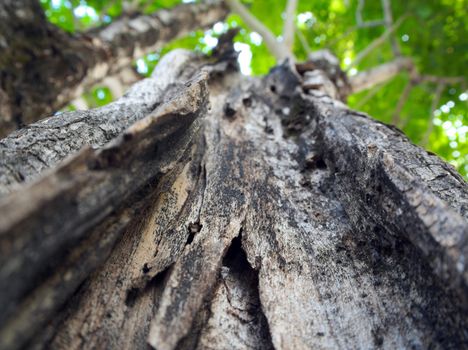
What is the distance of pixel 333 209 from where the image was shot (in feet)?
4.75

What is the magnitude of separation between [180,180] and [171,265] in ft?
1.50

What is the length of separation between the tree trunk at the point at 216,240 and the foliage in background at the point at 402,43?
4.12 metres

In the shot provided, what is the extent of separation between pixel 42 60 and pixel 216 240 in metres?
2.28

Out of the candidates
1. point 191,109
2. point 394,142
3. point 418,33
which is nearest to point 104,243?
point 191,109

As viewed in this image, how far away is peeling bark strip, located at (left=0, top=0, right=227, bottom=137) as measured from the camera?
99.6 inches

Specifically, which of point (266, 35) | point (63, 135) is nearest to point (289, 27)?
point (266, 35)

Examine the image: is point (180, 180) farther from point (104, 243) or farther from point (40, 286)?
point (40, 286)

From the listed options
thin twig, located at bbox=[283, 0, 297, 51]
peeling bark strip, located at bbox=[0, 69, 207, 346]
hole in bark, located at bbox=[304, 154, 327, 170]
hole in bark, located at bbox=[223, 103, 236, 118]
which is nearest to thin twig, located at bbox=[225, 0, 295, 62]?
thin twig, located at bbox=[283, 0, 297, 51]

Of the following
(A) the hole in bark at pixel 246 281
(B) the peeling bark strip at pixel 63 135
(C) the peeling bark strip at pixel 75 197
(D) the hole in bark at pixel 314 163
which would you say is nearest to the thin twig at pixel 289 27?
(B) the peeling bark strip at pixel 63 135

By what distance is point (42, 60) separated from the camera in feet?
8.89

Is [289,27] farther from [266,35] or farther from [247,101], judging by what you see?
[247,101]

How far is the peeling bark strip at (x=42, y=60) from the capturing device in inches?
99.6

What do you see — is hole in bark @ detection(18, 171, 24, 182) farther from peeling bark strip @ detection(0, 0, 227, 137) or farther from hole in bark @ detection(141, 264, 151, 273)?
peeling bark strip @ detection(0, 0, 227, 137)

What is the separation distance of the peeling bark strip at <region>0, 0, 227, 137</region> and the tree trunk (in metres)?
1.34
